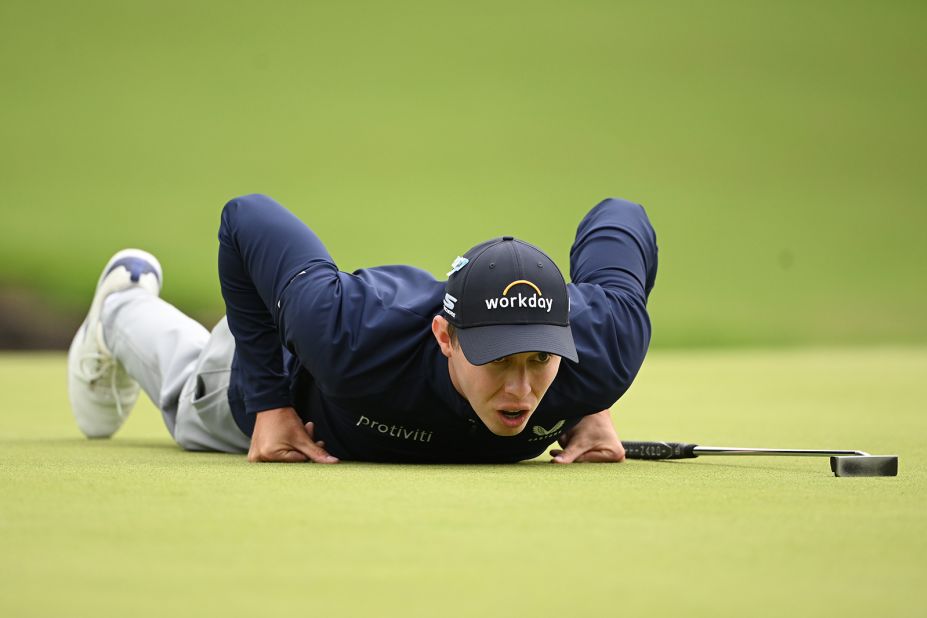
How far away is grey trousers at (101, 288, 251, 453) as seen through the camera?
201cm

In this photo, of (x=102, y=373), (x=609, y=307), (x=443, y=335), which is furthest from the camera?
Answer: (x=102, y=373)

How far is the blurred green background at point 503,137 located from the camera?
6.61 metres

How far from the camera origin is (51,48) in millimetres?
6711

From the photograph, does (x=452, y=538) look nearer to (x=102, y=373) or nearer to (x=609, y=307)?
(x=609, y=307)

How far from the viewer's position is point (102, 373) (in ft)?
7.74

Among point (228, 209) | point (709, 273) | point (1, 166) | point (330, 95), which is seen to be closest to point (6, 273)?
point (1, 166)

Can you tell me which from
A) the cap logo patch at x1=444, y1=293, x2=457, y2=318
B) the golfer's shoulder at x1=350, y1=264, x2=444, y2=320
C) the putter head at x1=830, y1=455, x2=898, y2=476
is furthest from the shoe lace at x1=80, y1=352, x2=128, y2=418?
the putter head at x1=830, y1=455, x2=898, y2=476

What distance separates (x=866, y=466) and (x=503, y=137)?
5.62 metres

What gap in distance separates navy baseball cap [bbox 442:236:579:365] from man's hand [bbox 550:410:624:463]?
0.36 metres

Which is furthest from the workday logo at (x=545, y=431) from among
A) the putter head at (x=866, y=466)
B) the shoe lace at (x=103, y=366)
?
the shoe lace at (x=103, y=366)

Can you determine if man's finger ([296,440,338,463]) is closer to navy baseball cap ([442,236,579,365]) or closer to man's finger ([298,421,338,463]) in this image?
man's finger ([298,421,338,463])

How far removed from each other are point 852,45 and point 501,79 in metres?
2.09

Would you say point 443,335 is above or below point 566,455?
above

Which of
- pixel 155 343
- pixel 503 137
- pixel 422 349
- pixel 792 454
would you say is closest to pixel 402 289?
pixel 422 349
